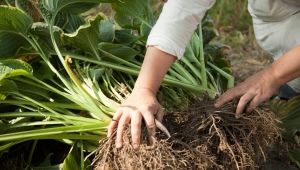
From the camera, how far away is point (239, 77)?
7.84 feet

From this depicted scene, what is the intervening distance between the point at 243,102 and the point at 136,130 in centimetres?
35

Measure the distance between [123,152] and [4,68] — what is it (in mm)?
498

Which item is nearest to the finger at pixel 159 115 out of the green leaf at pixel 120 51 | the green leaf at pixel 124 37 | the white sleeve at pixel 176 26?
the white sleeve at pixel 176 26

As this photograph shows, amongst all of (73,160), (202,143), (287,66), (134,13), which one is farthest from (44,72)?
(287,66)

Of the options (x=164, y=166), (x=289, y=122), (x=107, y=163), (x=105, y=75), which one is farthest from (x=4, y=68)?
(x=289, y=122)

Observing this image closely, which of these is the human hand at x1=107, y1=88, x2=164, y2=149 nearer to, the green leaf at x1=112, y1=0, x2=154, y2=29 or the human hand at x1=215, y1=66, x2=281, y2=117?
the human hand at x1=215, y1=66, x2=281, y2=117

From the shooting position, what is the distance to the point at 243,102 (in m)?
1.41

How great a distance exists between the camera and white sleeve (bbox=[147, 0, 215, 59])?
4.42ft

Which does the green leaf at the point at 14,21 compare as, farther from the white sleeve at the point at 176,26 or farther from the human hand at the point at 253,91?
the human hand at the point at 253,91

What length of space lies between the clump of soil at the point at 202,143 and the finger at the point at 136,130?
15mm

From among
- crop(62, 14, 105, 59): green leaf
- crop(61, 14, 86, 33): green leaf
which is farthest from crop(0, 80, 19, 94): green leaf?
crop(61, 14, 86, 33): green leaf

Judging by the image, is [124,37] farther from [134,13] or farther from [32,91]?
[32,91]

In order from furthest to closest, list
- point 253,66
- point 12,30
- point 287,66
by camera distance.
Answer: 1. point 253,66
2. point 12,30
3. point 287,66

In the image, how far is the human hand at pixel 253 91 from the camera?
1418mm
